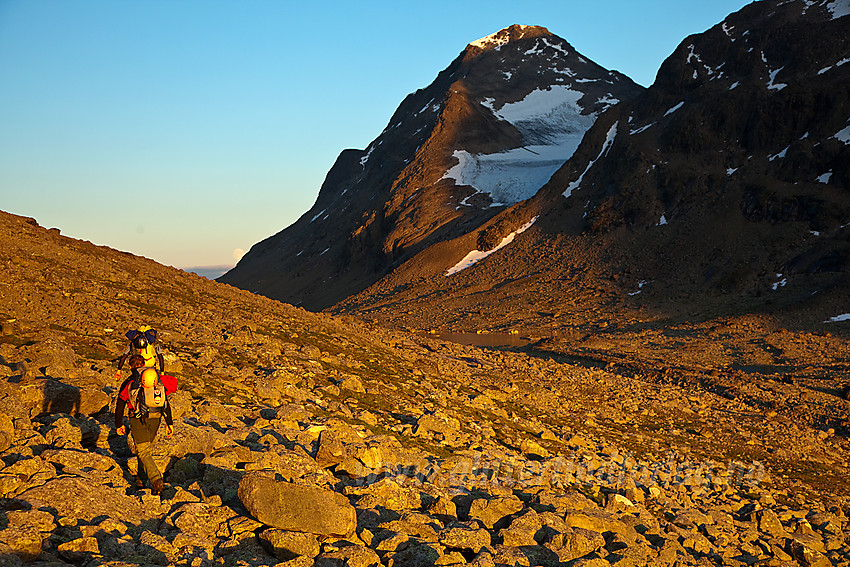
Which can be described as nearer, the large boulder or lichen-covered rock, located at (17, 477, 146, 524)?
lichen-covered rock, located at (17, 477, 146, 524)

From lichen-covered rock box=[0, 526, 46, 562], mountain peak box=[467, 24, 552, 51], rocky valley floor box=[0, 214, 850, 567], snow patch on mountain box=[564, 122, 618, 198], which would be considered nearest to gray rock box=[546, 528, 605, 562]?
rocky valley floor box=[0, 214, 850, 567]

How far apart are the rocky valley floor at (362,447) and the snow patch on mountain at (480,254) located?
51.4m

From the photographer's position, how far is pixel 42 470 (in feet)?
23.4

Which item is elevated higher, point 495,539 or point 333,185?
point 333,185

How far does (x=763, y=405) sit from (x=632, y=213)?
50.6 meters

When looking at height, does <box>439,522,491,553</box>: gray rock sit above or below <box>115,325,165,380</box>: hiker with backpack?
below

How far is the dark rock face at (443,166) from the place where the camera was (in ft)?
340

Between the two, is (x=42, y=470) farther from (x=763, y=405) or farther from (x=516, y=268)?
(x=516, y=268)

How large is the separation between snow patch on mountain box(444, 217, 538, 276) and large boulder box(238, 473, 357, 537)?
2847 inches

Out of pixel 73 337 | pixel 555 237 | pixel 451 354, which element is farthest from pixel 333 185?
pixel 73 337

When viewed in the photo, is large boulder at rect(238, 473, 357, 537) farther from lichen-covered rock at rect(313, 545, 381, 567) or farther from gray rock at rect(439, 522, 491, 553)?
gray rock at rect(439, 522, 491, 553)

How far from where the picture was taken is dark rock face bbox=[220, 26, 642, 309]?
10350 cm

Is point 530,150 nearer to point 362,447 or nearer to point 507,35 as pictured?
point 507,35

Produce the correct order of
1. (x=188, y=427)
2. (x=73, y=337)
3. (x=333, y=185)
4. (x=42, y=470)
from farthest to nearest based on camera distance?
(x=333, y=185)
(x=73, y=337)
(x=188, y=427)
(x=42, y=470)
